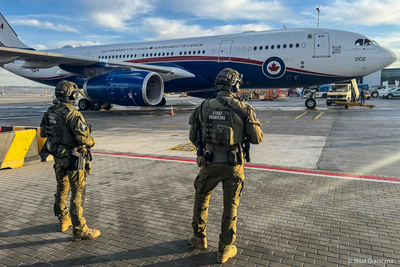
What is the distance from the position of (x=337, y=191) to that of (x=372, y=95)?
179 ft

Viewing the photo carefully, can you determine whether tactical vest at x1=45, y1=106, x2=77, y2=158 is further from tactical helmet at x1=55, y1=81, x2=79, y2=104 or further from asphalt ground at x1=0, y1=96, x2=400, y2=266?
asphalt ground at x1=0, y1=96, x2=400, y2=266

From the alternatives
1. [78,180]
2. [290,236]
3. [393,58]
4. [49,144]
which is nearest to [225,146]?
[290,236]

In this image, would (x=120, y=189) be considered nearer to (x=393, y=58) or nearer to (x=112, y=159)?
(x=112, y=159)

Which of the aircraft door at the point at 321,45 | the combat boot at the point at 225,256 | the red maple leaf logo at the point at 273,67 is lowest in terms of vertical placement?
the combat boot at the point at 225,256

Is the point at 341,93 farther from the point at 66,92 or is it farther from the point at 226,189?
the point at 66,92

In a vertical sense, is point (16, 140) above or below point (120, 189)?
above

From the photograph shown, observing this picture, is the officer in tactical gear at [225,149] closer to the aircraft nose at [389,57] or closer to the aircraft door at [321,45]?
the aircraft door at [321,45]

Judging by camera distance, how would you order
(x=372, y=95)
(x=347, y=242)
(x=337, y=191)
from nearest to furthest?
(x=347, y=242)
(x=337, y=191)
(x=372, y=95)

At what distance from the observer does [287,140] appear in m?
9.36

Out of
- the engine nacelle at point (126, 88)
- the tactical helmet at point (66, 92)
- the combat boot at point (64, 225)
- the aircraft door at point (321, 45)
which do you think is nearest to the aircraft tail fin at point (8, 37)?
the engine nacelle at point (126, 88)

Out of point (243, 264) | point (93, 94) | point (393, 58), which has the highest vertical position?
point (393, 58)

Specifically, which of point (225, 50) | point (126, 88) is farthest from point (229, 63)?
point (126, 88)

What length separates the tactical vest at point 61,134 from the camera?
3.37 m

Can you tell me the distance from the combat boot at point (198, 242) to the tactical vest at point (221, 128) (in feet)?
3.73
